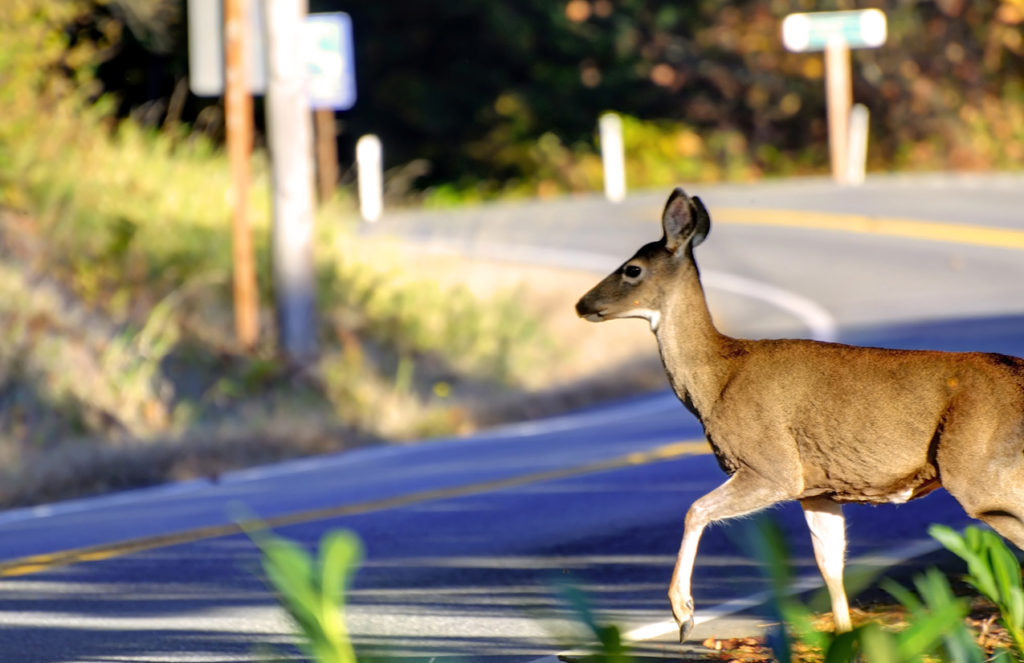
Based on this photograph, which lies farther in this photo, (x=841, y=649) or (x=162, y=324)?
(x=162, y=324)

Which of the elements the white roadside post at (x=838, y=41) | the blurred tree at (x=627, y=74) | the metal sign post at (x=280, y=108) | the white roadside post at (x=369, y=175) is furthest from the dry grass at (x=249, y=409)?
the blurred tree at (x=627, y=74)

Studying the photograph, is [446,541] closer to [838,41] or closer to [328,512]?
[328,512]

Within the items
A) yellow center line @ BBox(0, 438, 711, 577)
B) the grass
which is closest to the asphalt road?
yellow center line @ BBox(0, 438, 711, 577)

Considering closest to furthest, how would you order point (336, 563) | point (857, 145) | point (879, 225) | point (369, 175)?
point (336, 563), point (879, 225), point (369, 175), point (857, 145)

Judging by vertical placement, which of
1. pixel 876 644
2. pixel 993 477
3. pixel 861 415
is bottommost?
pixel 876 644

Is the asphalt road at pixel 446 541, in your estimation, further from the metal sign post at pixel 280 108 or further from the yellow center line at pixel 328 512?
the metal sign post at pixel 280 108

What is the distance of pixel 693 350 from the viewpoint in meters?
6.40

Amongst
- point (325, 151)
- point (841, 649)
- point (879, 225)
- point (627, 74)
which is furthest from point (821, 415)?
point (627, 74)

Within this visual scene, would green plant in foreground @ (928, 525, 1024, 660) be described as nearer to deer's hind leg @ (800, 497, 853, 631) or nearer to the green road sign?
deer's hind leg @ (800, 497, 853, 631)

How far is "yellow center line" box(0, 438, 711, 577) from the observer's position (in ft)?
30.6

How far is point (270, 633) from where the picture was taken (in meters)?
7.34

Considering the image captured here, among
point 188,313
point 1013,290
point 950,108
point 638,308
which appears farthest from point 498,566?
point 950,108

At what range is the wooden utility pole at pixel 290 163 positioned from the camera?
15477 millimetres

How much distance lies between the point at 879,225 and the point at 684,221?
22847mm
